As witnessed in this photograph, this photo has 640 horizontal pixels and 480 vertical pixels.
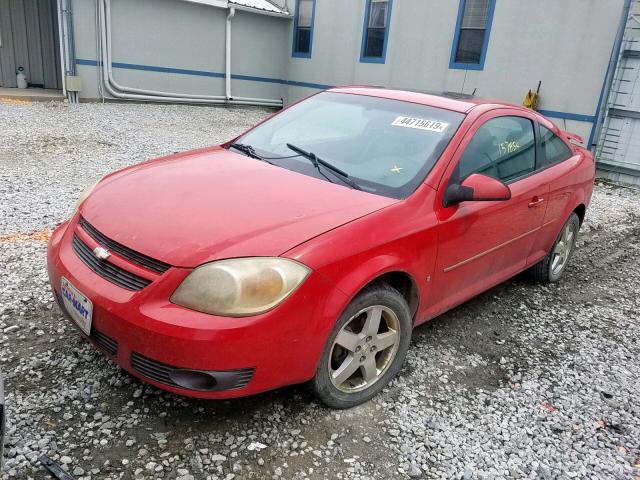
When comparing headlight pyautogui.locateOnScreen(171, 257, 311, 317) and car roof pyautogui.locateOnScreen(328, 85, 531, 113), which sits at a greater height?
car roof pyautogui.locateOnScreen(328, 85, 531, 113)

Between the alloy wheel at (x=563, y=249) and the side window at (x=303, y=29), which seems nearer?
the alloy wheel at (x=563, y=249)

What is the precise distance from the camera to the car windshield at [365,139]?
3006 mm

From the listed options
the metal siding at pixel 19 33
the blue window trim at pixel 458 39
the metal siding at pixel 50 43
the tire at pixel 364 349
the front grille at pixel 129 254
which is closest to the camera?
the front grille at pixel 129 254

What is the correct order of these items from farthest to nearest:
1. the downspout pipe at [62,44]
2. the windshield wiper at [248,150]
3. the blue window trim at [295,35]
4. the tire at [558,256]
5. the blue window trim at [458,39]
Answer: the blue window trim at [295,35]
the downspout pipe at [62,44]
the blue window trim at [458,39]
the tire at [558,256]
the windshield wiper at [248,150]

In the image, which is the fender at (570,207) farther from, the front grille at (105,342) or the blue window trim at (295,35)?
the blue window trim at (295,35)

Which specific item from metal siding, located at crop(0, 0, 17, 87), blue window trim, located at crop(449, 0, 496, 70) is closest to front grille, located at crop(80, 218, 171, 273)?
blue window trim, located at crop(449, 0, 496, 70)

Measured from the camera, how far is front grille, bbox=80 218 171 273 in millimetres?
2252

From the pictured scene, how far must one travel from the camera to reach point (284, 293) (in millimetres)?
2203

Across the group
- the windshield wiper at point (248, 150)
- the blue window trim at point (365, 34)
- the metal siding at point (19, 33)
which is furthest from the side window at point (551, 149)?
the metal siding at point (19, 33)

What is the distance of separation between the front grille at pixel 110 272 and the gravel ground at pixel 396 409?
0.69 meters

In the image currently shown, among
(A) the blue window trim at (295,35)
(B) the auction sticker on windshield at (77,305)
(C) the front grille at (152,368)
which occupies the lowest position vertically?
(C) the front grille at (152,368)

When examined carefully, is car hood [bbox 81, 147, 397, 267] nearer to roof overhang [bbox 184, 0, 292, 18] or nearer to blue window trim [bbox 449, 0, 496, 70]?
blue window trim [bbox 449, 0, 496, 70]

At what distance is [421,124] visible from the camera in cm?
328

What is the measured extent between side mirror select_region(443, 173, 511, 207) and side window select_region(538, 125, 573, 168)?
126 cm
